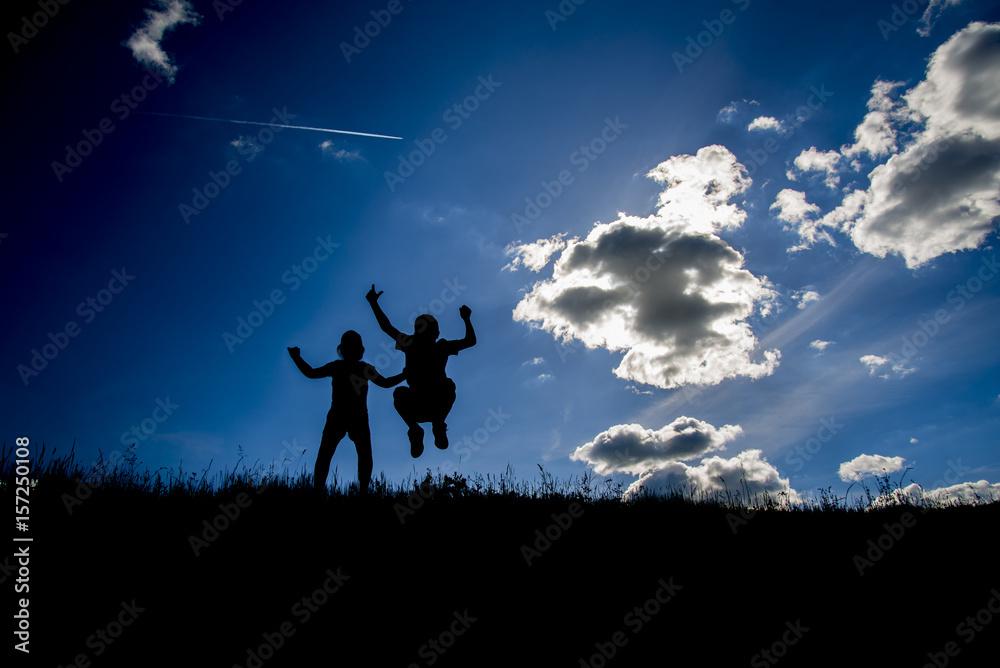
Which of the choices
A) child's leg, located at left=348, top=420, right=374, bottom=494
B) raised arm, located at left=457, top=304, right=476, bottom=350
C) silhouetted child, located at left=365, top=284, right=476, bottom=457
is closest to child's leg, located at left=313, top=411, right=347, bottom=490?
child's leg, located at left=348, top=420, right=374, bottom=494

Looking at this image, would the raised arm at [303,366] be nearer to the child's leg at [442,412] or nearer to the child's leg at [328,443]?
the child's leg at [328,443]

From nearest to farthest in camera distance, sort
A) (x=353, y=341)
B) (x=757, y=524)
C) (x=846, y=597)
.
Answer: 1. (x=846, y=597)
2. (x=757, y=524)
3. (x=353, y=341)

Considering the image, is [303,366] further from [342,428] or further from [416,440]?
[416,440]

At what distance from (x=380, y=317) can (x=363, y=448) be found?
6.29 ft

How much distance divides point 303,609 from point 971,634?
5040mm

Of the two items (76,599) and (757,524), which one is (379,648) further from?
(757,524)

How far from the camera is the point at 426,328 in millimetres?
7035

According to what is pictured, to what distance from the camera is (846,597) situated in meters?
3.91

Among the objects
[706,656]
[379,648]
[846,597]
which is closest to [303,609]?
[379,648]

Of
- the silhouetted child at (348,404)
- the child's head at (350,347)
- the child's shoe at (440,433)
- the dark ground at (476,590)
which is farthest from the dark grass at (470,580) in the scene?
the child's head at (350,347)

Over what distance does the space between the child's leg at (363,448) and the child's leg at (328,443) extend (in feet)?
0.54

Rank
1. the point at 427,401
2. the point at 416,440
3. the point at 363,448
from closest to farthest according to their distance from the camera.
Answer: the point at 363,448 < the point at 427,401 < the point at 416,440

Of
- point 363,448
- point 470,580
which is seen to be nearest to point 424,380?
point 363,448

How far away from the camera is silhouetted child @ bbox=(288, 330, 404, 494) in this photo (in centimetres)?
636
